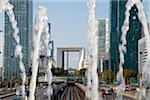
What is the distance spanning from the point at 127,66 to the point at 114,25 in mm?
9124

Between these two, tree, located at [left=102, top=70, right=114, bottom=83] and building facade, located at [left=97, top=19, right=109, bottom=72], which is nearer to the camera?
tree, located at [left=102, top=70, right=114, bottom=83]

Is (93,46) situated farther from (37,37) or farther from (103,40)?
(103,40)

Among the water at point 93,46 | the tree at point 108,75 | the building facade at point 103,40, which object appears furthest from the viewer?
the building facade at point 103,40

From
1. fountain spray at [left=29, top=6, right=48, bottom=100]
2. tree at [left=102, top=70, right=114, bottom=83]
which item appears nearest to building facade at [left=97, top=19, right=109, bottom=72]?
tree at [left=102, top=70, right=114, bottom=83]

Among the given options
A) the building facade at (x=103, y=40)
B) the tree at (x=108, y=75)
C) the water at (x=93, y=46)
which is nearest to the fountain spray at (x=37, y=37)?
the water at (x=93, y=46)

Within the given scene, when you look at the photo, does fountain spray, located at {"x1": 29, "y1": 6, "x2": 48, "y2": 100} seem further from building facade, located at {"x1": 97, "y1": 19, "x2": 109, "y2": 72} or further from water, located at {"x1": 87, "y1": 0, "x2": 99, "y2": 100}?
building facade, located at {"x1": 97, "y1": 19, "x2": 109, "y2": 72}

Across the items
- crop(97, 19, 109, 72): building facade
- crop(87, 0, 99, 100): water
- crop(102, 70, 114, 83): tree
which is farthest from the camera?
crop(97, 19, 109, 72): building facade

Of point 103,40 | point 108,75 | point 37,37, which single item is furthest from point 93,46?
point 103,40

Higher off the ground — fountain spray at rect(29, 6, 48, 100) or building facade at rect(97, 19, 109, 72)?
building facade at rect(97, 19, 109, 72)

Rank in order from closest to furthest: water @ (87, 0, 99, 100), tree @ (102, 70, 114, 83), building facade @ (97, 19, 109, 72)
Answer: water @ (87, 0, 99, 100) → tree @ (102, 70, 114, 83) → building facade @ (97, 19, 109, 72)

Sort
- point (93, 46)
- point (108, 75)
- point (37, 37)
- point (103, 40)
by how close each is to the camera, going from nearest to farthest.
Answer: point (37, 37)
point (93, 46)
point (108, 75)
point (103, 40)

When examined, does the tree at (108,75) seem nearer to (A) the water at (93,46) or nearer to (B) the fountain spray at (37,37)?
(A) the water at (93,46)

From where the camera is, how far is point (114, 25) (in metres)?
86.8

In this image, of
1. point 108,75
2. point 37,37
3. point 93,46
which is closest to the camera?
point 37,37
